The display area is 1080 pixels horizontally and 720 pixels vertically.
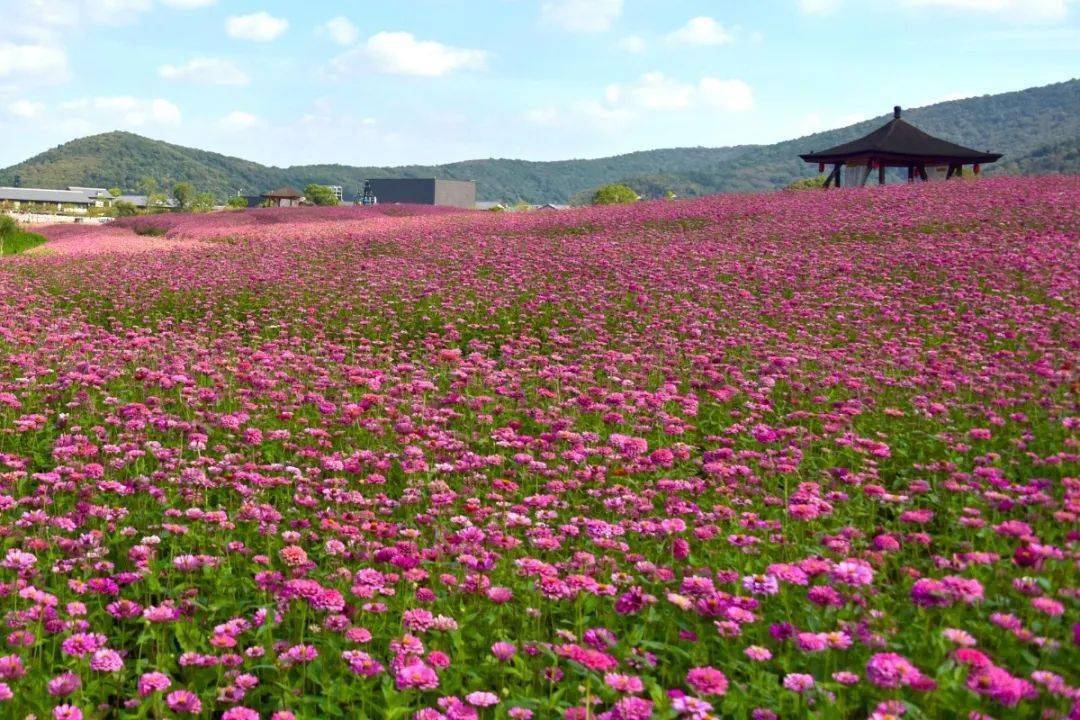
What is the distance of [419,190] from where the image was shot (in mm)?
129000

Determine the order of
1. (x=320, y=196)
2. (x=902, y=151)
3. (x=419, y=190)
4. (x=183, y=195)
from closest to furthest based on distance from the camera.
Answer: (x=902, y=151), (x=419, y=190), (x=320, y=196), (x=183, y=195)

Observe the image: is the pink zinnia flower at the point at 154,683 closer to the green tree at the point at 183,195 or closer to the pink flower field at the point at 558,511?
the pink flower field at the point at 558,511

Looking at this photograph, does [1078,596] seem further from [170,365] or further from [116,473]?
[170,365]

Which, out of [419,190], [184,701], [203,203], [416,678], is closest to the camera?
[416,678]

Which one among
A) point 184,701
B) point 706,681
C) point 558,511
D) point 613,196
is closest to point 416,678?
point 184,701

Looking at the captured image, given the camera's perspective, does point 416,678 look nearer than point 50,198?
Yes

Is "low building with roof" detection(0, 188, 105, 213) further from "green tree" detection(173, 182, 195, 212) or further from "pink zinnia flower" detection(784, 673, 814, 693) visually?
"pink zinnia flower" detection(784, 673, 814, 693)

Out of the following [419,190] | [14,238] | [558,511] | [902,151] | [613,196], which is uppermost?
[419,190]

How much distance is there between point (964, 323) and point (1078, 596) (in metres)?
7.33

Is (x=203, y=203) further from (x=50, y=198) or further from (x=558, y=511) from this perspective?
(x=558, y=511)

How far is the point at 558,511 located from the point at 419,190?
420 ft

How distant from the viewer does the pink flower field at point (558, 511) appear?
312 cm

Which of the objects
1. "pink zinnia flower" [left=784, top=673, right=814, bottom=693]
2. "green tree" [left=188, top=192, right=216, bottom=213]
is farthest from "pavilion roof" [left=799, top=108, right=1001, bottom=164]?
"green tree" [left=188, top=192, right=216, bottom=213]

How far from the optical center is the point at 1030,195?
76.0 ft
